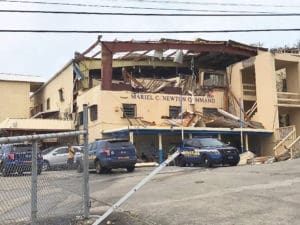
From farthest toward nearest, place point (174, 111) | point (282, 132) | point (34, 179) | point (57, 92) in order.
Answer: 1. point (57, 92)
2. point (174, 111)
3. point (282, 132)
4. point (34, 179)

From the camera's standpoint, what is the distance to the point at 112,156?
25.4 m

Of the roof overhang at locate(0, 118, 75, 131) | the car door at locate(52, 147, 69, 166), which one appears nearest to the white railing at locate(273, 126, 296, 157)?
the car door at locate(52, 147, 69, 166)

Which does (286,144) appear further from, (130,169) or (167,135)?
(130,169)

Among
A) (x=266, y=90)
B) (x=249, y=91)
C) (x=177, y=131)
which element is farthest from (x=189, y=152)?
(x=249, y=91)

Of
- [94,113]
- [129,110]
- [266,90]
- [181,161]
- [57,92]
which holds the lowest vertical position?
[181,161]

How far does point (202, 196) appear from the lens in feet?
44.3

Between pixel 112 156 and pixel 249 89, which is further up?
pixel 249 89

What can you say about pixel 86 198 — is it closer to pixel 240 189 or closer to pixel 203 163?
pixel 240 189

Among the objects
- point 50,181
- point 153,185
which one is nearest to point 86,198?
point 50,181

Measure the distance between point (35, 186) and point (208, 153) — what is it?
2054 cm

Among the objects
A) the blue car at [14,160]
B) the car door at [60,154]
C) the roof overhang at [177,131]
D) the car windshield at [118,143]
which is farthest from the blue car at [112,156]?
the blue car at [14,160]

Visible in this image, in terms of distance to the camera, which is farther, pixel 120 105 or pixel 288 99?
pixel 288 99

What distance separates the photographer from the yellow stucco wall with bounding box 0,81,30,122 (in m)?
52.2

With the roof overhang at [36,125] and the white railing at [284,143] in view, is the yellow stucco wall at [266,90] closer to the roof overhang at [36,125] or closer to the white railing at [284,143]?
the white railing at [284,143]
